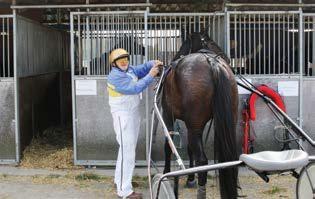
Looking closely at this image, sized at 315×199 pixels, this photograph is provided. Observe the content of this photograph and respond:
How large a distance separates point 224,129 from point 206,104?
385mm

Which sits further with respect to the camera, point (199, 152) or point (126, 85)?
point (126, 85)

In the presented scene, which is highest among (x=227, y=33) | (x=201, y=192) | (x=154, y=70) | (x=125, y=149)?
(x=227, y=33)

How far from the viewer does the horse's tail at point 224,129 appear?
15.7ft

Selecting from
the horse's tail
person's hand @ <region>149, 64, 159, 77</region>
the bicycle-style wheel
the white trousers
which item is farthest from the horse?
the bicycle-style wheel

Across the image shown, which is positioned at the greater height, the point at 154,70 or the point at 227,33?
the point at 227,33

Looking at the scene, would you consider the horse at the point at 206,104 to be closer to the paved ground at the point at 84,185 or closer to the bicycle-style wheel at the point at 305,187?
the bicycle-style wheel at the point at 305,187

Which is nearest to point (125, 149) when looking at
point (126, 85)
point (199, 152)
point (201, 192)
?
point (126, 85)

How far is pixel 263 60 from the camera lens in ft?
26.2

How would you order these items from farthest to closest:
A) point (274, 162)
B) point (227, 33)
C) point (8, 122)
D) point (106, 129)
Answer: point (8, 122), point (106, 129), point (227, 33), point (274, 162)

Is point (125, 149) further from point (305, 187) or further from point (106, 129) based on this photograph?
point (305, 187)

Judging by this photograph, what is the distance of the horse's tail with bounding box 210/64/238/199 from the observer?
15.7ft

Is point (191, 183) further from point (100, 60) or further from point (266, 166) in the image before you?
point (266, 166)

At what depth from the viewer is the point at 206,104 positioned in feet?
17.3

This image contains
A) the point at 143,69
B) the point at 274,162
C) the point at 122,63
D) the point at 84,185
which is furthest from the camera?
the point at 84,185
